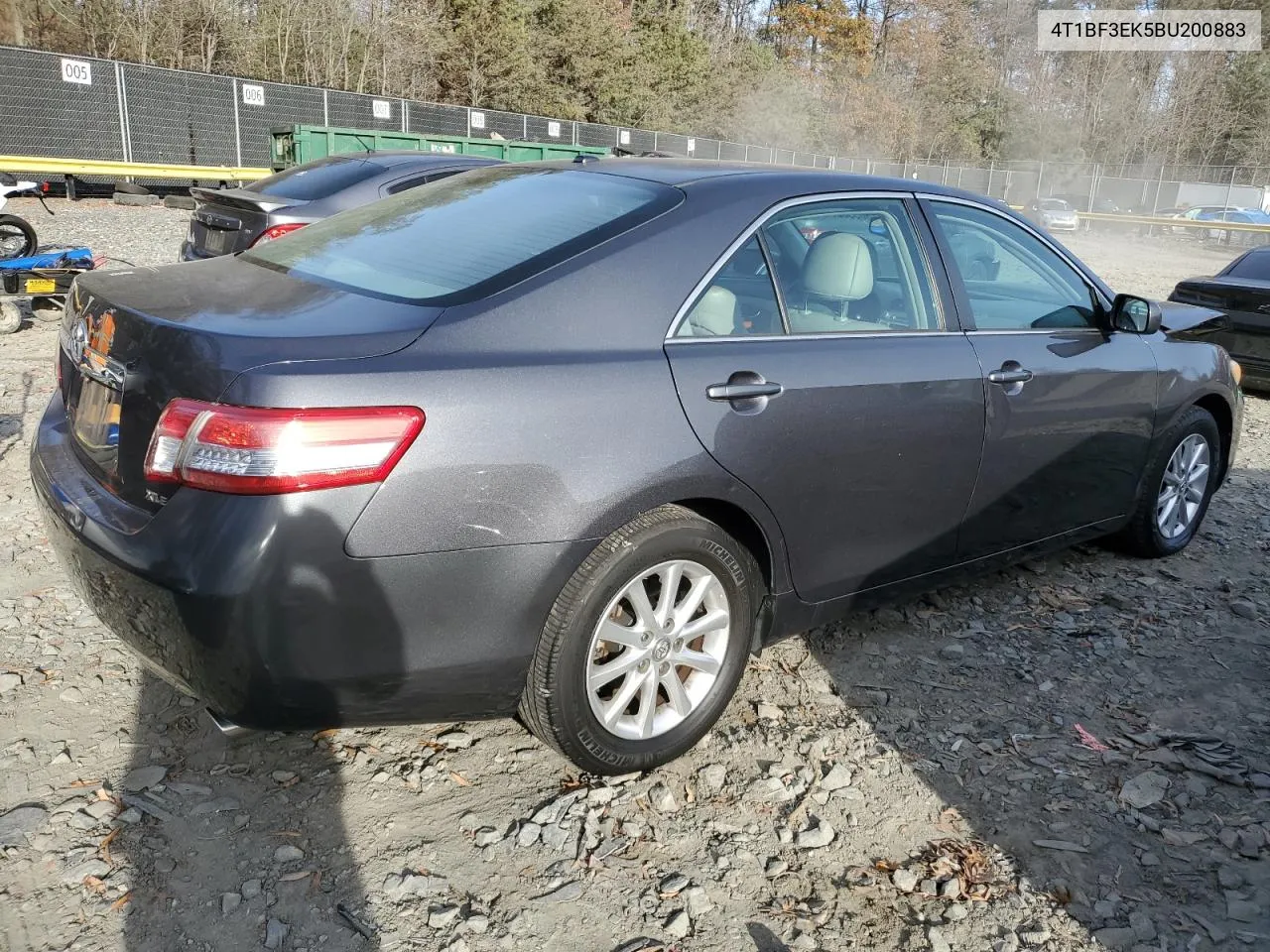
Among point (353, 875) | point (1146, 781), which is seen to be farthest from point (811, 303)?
point (353, 875)

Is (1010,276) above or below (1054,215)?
above

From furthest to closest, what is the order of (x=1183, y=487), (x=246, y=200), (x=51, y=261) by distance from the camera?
(x=51, y=261), (x=246, y=200), (x=1183, y=487)

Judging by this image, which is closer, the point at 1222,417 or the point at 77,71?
the point at 1222,417

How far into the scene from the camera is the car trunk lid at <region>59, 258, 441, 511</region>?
2.33 meters

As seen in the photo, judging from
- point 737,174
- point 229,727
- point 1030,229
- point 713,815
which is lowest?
point 713,815

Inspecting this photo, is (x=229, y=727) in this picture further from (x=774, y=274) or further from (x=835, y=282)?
(x=835, y=282)

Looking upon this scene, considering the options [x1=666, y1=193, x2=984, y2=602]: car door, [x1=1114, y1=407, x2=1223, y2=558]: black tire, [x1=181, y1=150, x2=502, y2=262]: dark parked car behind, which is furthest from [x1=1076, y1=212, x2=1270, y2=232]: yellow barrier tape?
[x1=666, y1=193, x2=984, y2=602]: car door

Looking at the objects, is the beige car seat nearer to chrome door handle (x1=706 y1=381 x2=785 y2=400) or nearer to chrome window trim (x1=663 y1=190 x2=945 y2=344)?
chrome window trim (x1=663 y1=190 x2=945 y2=344)

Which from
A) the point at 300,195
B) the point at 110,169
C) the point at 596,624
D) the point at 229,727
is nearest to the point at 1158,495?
the point at 596,624

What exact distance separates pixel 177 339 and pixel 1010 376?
8.62 feet

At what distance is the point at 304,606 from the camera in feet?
7.44

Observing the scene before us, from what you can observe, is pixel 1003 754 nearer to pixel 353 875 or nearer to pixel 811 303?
pixel 811 303

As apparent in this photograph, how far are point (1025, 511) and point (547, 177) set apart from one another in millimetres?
2108

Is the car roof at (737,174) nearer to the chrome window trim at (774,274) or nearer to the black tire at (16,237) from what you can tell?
the chrome window trim at (774,274)
